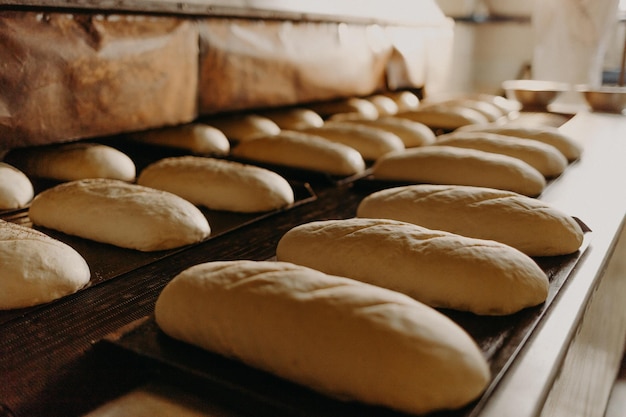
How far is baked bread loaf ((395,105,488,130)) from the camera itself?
125 inches

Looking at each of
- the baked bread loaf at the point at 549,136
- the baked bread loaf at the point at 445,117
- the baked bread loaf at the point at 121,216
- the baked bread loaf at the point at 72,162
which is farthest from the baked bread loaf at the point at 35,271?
the baked bread loaf at the point at 445,117

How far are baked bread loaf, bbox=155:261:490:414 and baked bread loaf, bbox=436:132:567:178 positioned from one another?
1470mm

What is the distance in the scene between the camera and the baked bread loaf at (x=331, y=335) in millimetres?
790

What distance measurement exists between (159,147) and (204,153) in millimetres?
183

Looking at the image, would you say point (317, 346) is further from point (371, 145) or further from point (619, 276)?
point (371, 145)

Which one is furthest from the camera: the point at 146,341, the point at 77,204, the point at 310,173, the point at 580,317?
the point at 310,173

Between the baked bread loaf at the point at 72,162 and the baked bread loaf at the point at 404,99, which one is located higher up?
the baked bread loaf at the point at 72,162

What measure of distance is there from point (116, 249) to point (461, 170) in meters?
1.10

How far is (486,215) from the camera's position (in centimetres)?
145

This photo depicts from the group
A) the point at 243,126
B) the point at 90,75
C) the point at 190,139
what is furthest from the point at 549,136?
the point at 90,75

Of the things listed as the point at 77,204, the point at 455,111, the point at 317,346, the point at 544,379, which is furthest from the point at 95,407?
the point at 455,111

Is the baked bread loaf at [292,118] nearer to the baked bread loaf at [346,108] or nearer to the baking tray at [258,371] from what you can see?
the baked bread loaf at [346,108]

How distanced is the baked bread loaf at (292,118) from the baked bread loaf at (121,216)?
1.42 meters

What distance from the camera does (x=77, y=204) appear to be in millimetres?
1523
